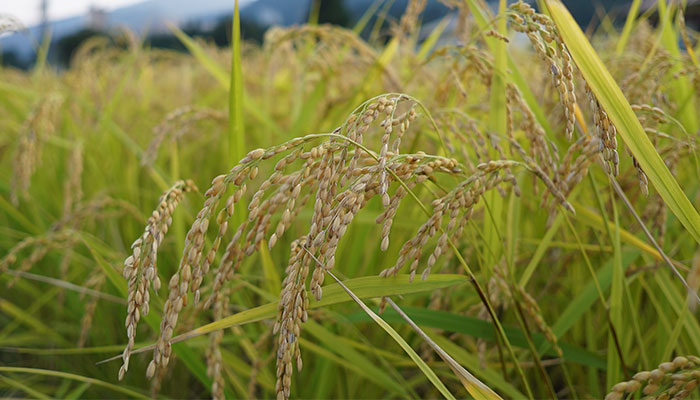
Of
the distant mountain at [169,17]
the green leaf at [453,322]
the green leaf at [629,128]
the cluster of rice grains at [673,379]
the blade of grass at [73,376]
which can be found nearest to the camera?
the cluster of rice grains at [673,379]

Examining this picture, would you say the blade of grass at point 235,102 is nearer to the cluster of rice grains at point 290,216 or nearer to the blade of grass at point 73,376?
the cluster of rice grains at point 290,216

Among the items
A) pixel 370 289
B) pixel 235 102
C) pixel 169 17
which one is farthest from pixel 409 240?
pixel 169 17

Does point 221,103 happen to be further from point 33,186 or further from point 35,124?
point 35,124

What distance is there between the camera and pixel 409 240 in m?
0.84

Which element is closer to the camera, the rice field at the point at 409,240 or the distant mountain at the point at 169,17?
the rice field at the point at 409,240

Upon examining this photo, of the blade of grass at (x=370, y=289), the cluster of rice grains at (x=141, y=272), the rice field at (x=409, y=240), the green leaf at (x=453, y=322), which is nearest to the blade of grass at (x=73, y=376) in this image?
the rice field at (x=409, y=240)

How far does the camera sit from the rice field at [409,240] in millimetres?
791

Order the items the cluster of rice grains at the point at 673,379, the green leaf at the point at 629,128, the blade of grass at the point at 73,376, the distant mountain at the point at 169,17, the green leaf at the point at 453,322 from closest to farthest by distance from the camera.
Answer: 1. the cluster of rice grains at the point at 673,379
2. the green leaf at the point at 629,128
3. the blade of grass at the point at 73,376
4. the green leaf at the point at 453,322
5. the distant mountain at the point at 169,17

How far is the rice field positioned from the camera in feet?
2.59

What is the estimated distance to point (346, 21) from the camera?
120ft

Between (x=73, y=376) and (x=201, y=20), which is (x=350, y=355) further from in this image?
(x=201, y=20)

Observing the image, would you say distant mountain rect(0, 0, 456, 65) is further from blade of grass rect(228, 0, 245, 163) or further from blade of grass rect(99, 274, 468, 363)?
blade of grass rect(99, 274, 468, 363)

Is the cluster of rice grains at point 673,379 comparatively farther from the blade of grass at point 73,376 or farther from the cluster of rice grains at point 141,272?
the blade of grass at point 73,376

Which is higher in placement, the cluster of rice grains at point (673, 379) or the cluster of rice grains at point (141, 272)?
the cluster of rice grains at point (141, 272)
